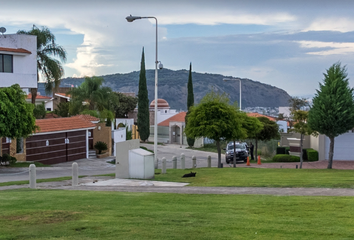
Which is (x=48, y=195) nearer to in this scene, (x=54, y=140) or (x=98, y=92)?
(x=54, y=140)

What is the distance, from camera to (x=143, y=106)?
61875 mm

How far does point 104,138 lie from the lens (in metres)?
38.8

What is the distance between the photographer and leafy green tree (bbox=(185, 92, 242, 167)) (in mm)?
24578

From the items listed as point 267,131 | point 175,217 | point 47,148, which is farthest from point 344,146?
point 175,217

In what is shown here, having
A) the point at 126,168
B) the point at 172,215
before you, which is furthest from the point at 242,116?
the point at 172,215

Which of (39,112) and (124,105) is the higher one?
(124,105)

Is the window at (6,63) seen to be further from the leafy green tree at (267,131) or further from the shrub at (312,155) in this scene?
the shrub at (312,155)

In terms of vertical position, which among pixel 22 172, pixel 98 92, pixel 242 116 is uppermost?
pixel 98 92

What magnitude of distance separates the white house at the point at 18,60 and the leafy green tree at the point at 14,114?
1032 centimetres

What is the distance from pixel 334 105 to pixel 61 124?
20509 millimetres

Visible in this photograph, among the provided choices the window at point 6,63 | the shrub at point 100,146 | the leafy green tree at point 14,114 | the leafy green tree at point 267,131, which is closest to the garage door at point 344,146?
the leafy green tree at point 267,131

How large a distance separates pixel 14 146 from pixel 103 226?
21575 mm

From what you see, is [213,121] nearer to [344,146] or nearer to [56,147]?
[344,146]

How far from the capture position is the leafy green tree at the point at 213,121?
24.6 metres
